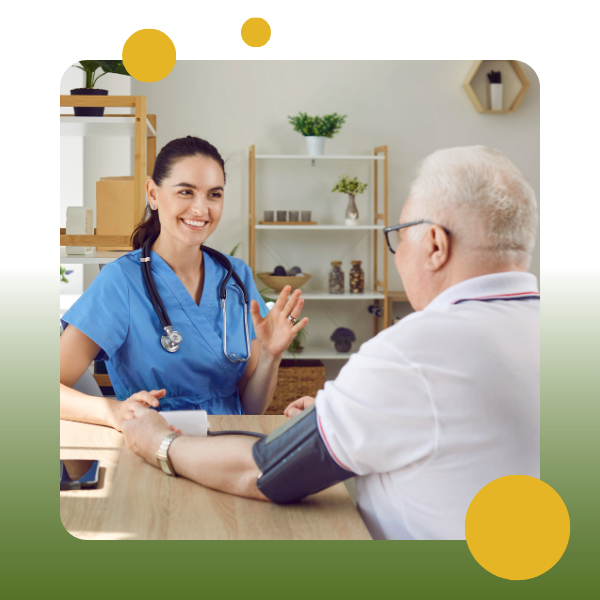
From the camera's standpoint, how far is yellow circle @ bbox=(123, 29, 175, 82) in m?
0.61

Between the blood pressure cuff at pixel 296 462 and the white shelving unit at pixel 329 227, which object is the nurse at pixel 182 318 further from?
the white shelving unit at pixel 329 227

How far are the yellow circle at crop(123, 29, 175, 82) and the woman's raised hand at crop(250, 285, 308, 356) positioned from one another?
585 millimetres

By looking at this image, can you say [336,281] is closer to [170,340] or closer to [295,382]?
[295,382]

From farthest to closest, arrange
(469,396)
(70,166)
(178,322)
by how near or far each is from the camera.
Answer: (70,166) < (178,322) < (469,396)

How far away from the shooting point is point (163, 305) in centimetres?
124

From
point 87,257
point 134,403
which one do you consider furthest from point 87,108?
point 134,403

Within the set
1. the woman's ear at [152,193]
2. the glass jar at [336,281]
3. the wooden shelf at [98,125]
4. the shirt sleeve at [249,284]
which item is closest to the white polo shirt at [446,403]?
the shirt sleeve at [249,284]

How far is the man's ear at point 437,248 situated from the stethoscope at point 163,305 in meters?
0.68

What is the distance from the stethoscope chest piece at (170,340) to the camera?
1223mm

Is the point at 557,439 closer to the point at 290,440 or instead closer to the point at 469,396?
the point at 469,396

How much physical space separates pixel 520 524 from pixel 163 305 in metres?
0.88

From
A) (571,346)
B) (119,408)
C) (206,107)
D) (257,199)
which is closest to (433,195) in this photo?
(571,346)

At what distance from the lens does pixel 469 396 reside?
0.61 m

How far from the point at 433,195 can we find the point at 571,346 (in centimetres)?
23
